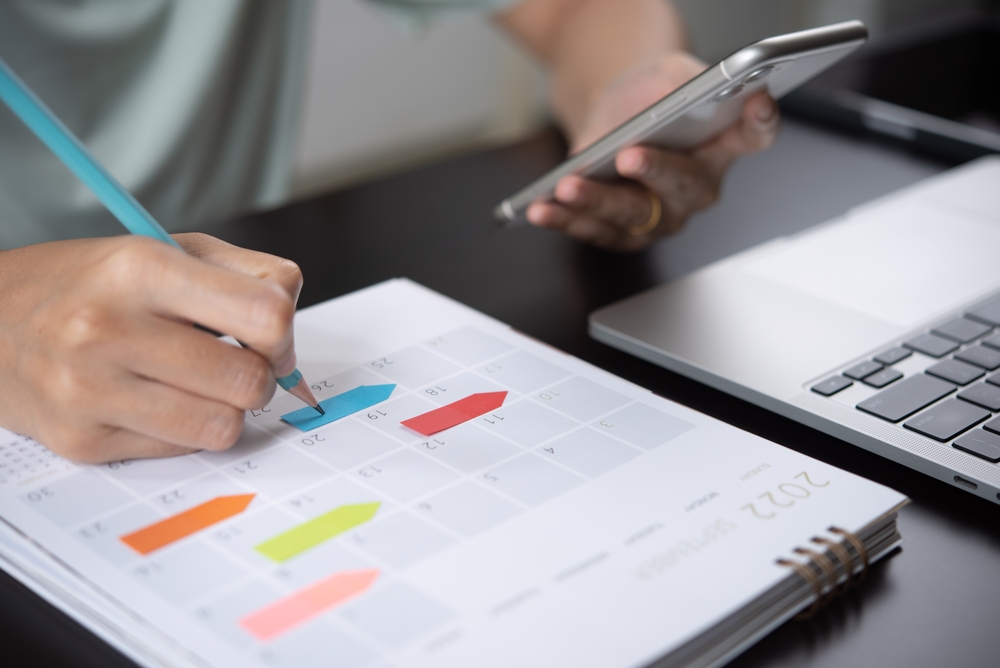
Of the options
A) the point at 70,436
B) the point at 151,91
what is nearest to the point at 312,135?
the point at 151,91

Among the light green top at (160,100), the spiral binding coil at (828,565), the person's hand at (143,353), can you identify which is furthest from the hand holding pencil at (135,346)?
the light green top at (160,100)

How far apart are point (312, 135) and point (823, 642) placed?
7.81 feet

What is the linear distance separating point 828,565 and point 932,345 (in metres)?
0.24

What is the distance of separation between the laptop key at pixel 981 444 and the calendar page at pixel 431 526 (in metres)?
0.08

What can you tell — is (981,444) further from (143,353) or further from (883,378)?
(143,353)

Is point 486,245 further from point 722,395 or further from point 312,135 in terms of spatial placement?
point 312,135

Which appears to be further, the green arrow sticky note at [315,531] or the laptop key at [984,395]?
the laptop key at [984,395]

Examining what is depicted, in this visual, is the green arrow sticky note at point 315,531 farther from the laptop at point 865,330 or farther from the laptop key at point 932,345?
the laptop key at point 932,345

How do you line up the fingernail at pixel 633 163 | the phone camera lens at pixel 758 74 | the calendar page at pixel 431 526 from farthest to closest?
the fingernail at pixel 633 163 < the phone camera lens at pixel 758 74 < the calendar page at pixel 431 526

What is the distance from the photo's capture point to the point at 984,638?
0.38 m

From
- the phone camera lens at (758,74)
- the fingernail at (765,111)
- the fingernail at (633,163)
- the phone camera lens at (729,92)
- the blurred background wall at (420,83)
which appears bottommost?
the blurred background wall at (420,83)

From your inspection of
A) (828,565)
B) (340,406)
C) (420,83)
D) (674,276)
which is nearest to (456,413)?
(340,406)

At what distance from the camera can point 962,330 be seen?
0.58m

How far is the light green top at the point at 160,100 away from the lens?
0.91 metres
